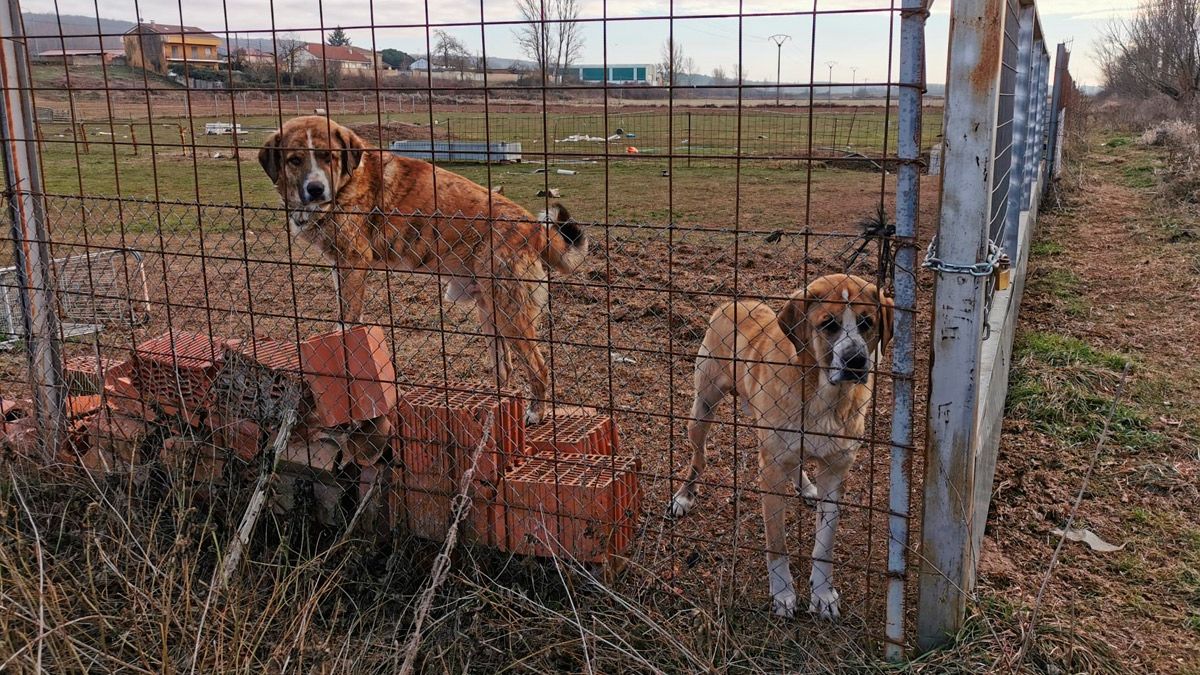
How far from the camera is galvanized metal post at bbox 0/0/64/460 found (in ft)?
13.1

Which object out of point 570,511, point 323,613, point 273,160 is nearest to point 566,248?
point 273,160

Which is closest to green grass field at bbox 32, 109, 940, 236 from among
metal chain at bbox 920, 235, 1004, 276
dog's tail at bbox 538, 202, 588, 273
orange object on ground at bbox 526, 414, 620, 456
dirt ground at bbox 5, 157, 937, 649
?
dirt ground at bbox 5, 157, 937, 649

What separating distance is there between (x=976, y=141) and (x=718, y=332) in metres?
1.52

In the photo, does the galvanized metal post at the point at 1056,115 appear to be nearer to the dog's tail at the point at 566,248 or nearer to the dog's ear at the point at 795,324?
the dog's tail at the point at 566,248

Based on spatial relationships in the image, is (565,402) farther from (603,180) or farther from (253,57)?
(603,180)

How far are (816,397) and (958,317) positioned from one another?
829 millimetres

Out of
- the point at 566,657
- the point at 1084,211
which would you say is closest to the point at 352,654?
the point at 566,657

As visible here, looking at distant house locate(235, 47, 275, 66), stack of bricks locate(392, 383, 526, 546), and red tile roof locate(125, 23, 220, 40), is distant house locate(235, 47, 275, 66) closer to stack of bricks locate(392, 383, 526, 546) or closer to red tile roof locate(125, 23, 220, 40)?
red tile roof locate(125, 23, 220, 40)

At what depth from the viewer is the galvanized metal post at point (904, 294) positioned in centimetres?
240

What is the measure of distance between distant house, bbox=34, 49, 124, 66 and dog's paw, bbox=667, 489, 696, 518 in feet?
9.94

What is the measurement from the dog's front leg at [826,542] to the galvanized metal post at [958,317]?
39 centimetres

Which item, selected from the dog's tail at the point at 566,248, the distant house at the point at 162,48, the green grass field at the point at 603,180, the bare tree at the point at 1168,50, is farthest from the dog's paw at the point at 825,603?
the bare tree at the point at 1168,50

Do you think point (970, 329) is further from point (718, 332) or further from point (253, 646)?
point (253, 646)

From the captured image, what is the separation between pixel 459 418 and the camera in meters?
3.37
